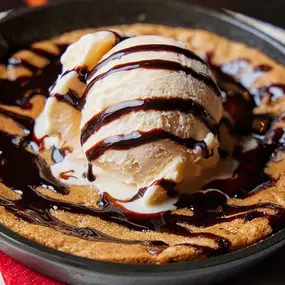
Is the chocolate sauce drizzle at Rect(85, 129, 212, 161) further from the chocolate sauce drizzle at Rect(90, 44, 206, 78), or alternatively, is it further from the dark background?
the dark background

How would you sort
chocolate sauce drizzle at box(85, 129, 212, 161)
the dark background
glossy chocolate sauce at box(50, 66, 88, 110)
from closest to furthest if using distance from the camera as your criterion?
chocolate sauce drizzle at box(85, 129, 212, 161) → glossy chocolate sauce at box(50, 66, 88, 110) → the dark background

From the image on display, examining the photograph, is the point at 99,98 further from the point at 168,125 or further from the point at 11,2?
the point at 11,2

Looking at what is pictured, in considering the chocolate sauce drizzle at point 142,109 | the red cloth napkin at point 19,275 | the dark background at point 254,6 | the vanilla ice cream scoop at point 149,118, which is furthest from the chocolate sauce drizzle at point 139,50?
the dark background at point 254,6

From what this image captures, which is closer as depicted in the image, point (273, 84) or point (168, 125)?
point (168, 125)

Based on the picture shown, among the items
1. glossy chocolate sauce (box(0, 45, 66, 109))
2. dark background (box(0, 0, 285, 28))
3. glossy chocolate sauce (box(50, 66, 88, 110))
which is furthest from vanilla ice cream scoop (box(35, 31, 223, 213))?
dark background (box(0, 0, 285, 28))

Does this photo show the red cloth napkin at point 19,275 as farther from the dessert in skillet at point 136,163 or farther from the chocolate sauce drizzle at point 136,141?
the chocolate sauce drizzle at point 136,141

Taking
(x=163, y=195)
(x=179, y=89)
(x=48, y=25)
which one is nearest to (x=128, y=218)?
(x=163, y=195)

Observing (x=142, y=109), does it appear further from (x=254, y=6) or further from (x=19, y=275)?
(x=254, y=6)
